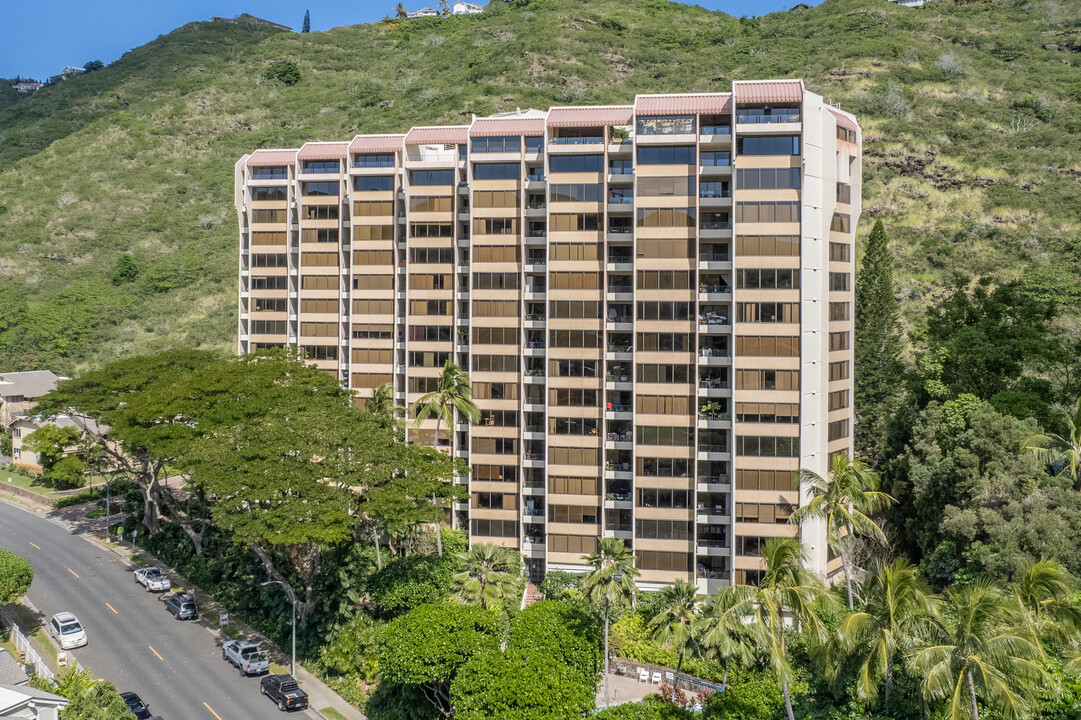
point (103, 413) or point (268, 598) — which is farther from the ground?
point (103, 413)

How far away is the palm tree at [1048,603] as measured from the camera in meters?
39.0

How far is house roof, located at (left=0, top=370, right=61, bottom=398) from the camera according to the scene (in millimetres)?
119938

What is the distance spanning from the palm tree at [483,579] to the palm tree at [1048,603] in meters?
32.8

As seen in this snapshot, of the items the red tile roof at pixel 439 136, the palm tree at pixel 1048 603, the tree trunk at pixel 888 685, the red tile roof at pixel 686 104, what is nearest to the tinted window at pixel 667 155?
the red tile roof at pixel 686 104

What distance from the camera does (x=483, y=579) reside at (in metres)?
60.2

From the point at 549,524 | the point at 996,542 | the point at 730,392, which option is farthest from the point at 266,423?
the point at 996,542

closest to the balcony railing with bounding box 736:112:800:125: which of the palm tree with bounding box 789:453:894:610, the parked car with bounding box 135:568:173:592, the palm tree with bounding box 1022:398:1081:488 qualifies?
the palm tree with bounding box 789:453:894:610

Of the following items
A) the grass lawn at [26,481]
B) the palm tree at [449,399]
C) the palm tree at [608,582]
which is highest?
the palm tree at [449,399]

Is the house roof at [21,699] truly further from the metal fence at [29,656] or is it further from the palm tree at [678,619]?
the palm tree at [678,619]

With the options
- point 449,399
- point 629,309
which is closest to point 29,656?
point 449,399

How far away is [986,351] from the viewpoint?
74.6 metres

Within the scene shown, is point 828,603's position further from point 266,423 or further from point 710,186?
point 266,423

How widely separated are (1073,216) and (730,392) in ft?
277

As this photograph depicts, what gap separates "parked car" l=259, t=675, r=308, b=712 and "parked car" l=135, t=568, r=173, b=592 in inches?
833
